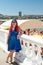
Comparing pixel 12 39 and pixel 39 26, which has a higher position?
pixel 12 39

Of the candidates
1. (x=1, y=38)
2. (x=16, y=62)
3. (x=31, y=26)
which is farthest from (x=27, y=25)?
(x=16, y=62)

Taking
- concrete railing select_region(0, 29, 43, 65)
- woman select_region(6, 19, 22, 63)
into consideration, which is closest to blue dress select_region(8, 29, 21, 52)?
woman select_region(6, 19, 22, 63)

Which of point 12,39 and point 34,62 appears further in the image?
point 12,39

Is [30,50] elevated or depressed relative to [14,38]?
depressed

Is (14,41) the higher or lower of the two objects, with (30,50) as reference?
higher

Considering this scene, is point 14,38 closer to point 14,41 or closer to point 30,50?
point 14,41

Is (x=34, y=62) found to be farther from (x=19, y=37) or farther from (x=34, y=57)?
(x=19, y=37)

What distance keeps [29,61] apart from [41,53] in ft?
1.19

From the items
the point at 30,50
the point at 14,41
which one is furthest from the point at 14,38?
the point at 30,50

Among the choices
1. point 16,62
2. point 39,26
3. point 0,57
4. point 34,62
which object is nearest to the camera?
point 34,62

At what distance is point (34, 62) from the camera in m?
4.66

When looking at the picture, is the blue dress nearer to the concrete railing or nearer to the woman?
the woman

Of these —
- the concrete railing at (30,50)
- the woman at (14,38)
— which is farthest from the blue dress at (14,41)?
the concrete railing at (30,50)

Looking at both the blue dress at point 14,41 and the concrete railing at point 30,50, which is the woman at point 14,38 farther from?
the concrete railing at point 30,50
